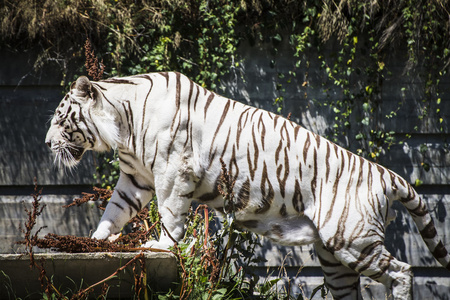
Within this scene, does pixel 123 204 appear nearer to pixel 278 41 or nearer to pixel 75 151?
pixel 75 151

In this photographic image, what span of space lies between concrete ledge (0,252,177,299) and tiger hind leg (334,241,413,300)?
90 centimetres

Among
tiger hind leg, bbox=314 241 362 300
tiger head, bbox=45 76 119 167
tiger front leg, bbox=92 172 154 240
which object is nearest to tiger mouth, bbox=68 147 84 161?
tiger head, bbox=45 76 119 167

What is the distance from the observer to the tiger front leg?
300 cm

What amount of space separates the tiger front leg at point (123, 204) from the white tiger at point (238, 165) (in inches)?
0.5

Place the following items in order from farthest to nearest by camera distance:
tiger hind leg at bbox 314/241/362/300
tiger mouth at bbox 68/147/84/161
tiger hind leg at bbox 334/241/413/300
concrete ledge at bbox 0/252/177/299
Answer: tiger hind leg at bbox 314/241/362/300, tiger mouth at bbox 68/147/84/161, tiger hind leg at bbox 334/241/413/300, concrete ledge at bbox 0/252/177/299

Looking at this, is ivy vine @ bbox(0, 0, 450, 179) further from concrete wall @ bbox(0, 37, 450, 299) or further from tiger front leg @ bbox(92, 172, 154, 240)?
tiger front leg @ bbox(92, 172, 154, 240)

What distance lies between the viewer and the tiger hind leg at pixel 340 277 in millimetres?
3113

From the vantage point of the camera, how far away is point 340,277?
312cm

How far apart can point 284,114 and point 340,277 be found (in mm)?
1842

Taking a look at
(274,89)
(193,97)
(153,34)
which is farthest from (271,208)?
(153,34)

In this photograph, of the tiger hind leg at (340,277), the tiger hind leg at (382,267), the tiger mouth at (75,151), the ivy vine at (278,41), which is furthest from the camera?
the ivy vine at (278,41)

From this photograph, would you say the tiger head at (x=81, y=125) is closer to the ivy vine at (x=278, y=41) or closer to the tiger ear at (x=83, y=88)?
the tiger ear at (x=83, y=88)

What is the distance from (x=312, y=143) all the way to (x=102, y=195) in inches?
51.6

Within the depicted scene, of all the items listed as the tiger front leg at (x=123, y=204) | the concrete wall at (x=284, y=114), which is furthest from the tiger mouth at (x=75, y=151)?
the concrete wall at (x=284, y=114)
